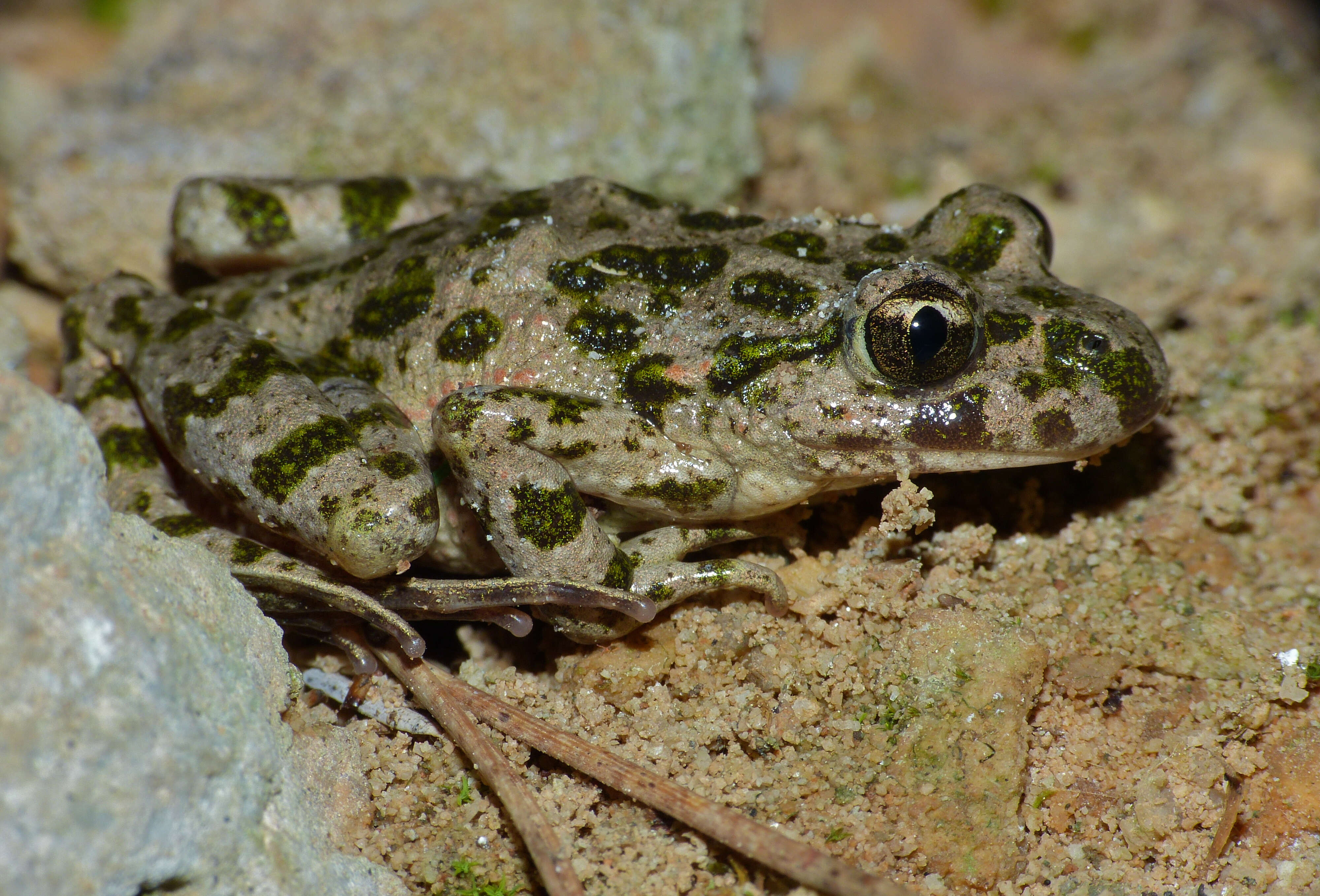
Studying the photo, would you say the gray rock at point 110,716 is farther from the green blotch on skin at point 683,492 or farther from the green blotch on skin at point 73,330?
the green blotch on skin at point 73,330

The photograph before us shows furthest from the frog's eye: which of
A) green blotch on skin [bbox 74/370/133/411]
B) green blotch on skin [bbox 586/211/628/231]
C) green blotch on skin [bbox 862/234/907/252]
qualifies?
green blotch on skin [bbox 74/370/133/411]

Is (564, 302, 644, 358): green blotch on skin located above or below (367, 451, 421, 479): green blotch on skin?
above

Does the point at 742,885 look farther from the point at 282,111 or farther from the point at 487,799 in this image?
the point at 282,111

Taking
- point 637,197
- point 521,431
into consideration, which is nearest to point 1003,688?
point 521,431

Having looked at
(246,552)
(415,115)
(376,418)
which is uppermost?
(415,115)

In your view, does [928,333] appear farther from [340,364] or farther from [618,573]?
[340,364]

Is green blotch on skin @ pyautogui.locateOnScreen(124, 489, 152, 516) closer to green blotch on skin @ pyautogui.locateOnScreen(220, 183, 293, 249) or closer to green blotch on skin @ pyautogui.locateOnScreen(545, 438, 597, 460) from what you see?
green blotch on skin @ pyautogui.locateOnScreen(220, 183, 293, 249)

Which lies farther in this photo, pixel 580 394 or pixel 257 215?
pixel 257 215
